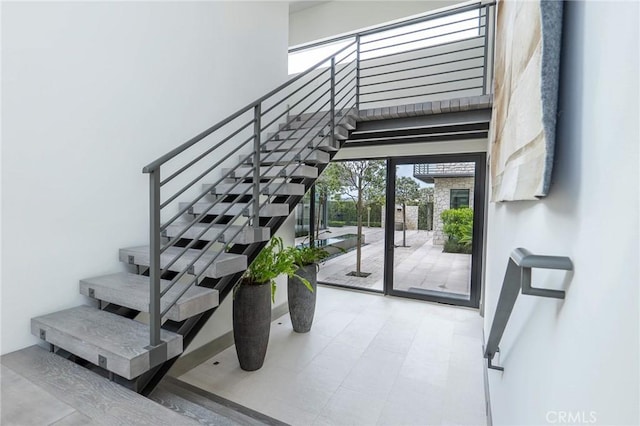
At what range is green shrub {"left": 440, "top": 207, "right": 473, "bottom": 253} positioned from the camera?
4539 mm

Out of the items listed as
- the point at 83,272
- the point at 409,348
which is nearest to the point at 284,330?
the point at 409,348

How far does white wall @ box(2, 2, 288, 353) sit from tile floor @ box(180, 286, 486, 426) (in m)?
1.35

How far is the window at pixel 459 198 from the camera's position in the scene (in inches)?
178

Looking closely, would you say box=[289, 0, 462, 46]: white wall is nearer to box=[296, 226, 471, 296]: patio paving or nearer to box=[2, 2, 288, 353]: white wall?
box=[2, 2, 288, 353]: white wall

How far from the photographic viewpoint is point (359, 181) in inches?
208

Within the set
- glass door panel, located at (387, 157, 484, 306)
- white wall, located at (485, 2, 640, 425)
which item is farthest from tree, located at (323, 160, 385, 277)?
white wall, located at (485, 2, 640, 425)

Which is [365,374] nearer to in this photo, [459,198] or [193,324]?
[193,324]

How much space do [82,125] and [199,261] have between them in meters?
1.21

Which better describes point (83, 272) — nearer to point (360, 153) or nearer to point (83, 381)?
point (83, 381)

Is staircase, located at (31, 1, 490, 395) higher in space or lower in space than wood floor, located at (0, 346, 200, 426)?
higher

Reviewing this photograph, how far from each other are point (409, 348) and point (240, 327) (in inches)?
67.4

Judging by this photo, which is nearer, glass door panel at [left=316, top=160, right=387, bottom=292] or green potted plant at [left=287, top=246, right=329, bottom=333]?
green potted plant at [left=287, top=246, right=329, bottom=333]

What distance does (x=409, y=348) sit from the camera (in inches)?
129

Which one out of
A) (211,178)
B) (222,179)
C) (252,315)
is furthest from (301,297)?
(222,179)
